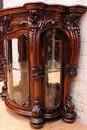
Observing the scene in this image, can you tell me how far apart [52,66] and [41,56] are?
152 mm

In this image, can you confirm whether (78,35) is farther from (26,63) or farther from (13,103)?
(13,103)

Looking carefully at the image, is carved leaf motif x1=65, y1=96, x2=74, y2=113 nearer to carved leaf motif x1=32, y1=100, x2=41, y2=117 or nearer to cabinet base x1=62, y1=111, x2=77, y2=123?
cabinet base x1=62, y1=111, x2=77, y2=123

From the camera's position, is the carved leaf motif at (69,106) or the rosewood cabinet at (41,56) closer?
the rosewood cabinet at (41,56)

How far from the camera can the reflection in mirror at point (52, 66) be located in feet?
3.53

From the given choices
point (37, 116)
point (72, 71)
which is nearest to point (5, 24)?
point (72, 71)

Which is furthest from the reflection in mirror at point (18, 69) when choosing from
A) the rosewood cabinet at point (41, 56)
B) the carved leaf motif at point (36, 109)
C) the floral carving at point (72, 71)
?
the floral carving at point (72, 71)

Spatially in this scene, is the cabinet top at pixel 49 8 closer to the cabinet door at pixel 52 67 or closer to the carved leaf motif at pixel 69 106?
the cabinet door at pixel 52 67

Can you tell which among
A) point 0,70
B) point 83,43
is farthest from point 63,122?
point 0,70

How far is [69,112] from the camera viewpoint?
115 cm

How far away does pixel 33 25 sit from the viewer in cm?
97

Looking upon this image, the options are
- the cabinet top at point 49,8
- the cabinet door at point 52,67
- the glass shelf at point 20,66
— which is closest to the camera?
the cabinet top at point 49,8

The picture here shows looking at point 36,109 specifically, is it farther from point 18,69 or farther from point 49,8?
point 49,8

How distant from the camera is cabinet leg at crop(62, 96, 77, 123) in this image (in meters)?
1.14

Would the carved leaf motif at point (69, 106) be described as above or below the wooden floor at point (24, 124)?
above
